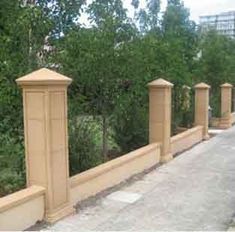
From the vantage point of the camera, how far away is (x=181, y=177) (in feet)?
31.5

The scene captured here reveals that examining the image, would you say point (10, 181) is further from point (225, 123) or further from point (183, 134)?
point (225, 123)

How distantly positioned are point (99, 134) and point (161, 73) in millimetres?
2828

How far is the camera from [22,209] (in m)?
6.12

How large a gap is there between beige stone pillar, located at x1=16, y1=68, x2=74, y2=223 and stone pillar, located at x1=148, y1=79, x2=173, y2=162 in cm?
460

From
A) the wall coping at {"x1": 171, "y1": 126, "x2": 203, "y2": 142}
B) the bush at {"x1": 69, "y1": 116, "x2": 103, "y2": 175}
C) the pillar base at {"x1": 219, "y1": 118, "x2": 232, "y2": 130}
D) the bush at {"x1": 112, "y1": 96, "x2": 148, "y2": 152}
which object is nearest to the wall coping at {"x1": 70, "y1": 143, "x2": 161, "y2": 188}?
the bush at {"x1": 69, "y1": 116, "x2": 103, "y2": 175}

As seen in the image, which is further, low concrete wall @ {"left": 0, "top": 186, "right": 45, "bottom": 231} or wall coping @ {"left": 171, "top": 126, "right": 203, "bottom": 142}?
wall coping @ {"left": 171, "top": 126, "right": 203, "bottom": 142}

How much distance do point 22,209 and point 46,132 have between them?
3.30ft

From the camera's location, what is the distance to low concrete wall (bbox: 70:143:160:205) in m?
7.48

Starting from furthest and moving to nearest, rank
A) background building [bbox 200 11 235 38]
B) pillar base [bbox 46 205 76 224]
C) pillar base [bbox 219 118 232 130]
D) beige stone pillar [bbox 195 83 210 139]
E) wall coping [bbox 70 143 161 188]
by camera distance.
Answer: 1. background building [bbox 200 11 235 38]
2. pillar base [bbox 219 118 232 130]
3. beige stone pillar [bbox 195 83 210 139]
4. wall coping [bbox 70 143 161 188]
5. pillar base [bbox 46 205 76 224]

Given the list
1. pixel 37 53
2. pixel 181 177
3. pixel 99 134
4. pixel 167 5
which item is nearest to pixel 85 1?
pixel 37 53

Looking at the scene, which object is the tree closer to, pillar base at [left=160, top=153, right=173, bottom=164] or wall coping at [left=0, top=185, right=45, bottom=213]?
pillar base at [left=160, top=153, right=173, bottom=164]

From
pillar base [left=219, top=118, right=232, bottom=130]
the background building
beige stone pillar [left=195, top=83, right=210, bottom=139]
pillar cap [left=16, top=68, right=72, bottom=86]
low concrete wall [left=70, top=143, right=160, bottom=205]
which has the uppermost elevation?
the background building

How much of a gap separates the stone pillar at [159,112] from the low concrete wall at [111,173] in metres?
0.28

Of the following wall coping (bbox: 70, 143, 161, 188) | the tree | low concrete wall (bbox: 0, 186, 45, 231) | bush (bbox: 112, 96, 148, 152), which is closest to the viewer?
low concrete wall (bbox: 0, 186, 45, 231)
